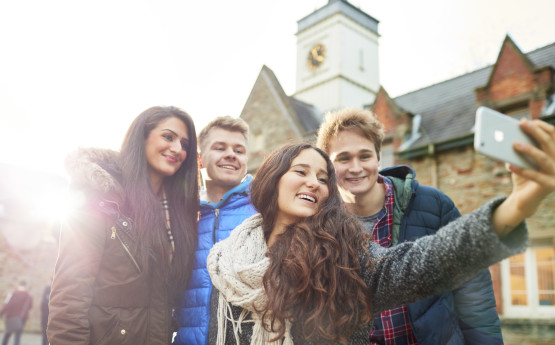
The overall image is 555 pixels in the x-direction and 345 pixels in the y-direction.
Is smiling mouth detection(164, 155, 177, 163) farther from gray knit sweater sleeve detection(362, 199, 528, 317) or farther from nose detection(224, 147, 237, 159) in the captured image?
gray knit sweater sleeve detection(362, 199, 528, 317)

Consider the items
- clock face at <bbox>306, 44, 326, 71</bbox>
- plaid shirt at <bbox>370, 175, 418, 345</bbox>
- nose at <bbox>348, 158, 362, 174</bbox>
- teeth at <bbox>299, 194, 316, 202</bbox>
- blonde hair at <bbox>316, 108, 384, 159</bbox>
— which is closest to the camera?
teeth at <bbox>299, 194, 316, 202</bbox>

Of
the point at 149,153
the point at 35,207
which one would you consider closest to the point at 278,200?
the point at 149,153

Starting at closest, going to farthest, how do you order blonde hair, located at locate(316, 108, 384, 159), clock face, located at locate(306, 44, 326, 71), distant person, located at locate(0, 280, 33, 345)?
1. blonde hair, located at locate(316, 108, 384, 159)
2. distant person, located at locate(0, 280, 33, 345)
3. clock face, located at locate(306, 44, 326, 71)

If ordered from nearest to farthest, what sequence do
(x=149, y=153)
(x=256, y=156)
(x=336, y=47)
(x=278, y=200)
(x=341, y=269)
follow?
(x=341, y=269), (x=278, y=200), (x=149, y=153), (x=256, y=156), (x=336, y=47)

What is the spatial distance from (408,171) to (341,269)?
53.4 inches

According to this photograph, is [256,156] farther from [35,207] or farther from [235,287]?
[235,287]

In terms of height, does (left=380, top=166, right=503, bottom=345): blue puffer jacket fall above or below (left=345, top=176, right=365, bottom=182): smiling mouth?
below

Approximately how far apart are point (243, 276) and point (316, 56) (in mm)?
24384

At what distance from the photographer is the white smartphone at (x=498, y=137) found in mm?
1204

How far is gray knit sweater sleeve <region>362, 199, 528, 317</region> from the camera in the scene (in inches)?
56.6

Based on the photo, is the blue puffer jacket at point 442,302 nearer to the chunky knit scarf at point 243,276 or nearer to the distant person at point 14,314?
the chunky knit scarf at point 243,276

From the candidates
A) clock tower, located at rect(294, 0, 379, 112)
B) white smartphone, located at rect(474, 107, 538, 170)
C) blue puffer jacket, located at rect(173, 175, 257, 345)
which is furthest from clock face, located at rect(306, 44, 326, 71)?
white smartphone, located at rect(474, 107, 538, 170)

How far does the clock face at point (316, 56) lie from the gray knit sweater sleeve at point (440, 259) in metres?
24.0

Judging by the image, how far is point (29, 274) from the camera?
1866 centimetres
